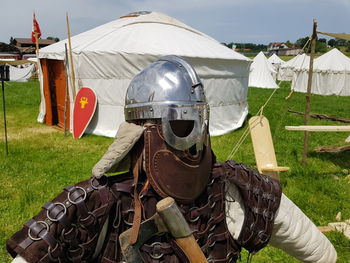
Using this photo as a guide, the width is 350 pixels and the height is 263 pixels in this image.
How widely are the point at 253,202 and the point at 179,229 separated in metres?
0.45

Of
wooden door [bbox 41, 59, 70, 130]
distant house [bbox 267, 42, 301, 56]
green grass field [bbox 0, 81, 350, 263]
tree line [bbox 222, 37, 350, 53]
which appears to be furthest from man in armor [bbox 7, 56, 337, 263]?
distant house [bbox 267, 42, 301, 56]

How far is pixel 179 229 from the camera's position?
124cm

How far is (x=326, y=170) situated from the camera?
5.48 m

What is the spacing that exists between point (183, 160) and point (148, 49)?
19.5 feet

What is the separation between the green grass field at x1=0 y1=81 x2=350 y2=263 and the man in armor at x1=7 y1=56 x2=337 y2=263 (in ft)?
6.51

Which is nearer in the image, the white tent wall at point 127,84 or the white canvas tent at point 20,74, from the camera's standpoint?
the white tent wall at point 127,84

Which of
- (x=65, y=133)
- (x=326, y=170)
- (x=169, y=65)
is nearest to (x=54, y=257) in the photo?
(x=169, y=65)

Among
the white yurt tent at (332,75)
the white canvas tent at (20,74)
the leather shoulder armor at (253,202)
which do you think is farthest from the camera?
the white canvas tent at (20,74)

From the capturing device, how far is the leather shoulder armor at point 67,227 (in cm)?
114

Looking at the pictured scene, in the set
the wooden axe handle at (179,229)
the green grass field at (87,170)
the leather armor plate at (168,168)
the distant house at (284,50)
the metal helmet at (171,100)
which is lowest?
the green grass field at (87,170)

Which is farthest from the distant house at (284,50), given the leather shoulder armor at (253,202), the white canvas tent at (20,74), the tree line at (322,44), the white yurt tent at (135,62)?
the leather shoulder armor at (253,202)

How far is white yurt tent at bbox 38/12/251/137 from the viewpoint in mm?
6988

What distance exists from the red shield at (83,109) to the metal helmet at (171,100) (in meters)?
6.03

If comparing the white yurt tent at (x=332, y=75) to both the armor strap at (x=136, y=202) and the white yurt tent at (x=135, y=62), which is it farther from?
the armor strap at (x=136, y=202)
